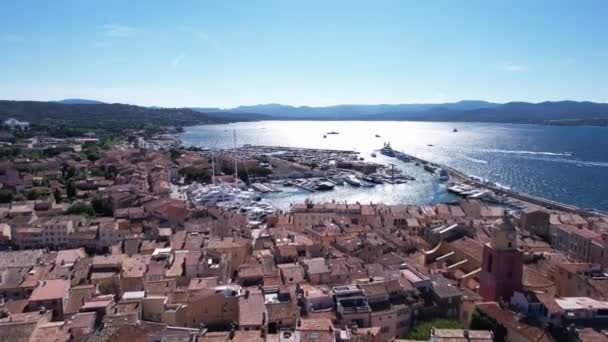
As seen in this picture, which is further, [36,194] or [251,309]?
[36,194]

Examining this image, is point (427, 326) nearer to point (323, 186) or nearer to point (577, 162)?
point (323, 186)

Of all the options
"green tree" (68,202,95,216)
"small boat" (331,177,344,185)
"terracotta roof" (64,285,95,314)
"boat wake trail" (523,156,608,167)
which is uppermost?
"terracotta roof" (64,285,95,314)

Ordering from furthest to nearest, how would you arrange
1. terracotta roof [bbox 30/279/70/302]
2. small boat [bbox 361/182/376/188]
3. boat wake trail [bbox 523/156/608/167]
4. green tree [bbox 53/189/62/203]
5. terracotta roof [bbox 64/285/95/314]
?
boat wake trail [bbox 523/156/608/167], small boat [bbox 361/182/376/188], green tree [bbox 53/189/62/203], terracotta roof [bbox 30/279/70/302], terracotta roof [bbox 64/285/95/314]

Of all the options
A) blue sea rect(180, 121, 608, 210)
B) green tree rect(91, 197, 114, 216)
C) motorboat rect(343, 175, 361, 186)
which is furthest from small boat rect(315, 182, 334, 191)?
green tree rect(91, 197, 114, 216)

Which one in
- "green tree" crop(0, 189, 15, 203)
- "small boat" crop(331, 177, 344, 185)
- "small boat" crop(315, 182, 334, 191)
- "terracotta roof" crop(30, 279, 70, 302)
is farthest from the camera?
"small boat" crop(331, 177, 344, 185)

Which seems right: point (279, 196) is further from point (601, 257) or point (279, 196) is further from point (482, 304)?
point (482, 304)

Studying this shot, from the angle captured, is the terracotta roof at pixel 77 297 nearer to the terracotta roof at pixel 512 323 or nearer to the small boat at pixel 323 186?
the terracotta roof at pixel 512 323

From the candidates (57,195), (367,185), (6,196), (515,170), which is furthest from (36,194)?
(515,170)

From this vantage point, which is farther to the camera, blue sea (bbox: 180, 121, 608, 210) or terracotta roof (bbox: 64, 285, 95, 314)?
blue sea (bbox: 180, 121, 608, 210)

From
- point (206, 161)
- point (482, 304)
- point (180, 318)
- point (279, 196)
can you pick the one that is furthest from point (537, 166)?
point (180, 318)

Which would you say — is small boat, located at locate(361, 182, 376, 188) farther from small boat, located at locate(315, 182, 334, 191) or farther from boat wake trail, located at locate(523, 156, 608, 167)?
boat wake trail, located at locate(523, 156, 608, 167)

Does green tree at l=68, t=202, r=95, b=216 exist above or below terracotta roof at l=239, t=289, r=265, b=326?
below
